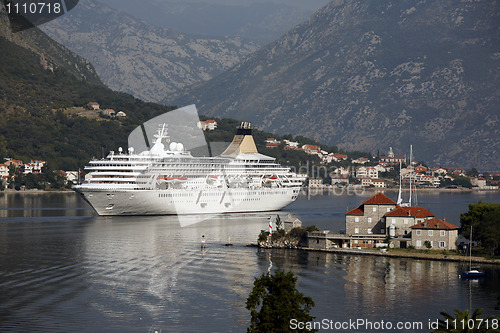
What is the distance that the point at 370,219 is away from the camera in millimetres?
55281

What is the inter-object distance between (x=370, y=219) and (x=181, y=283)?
17875mm

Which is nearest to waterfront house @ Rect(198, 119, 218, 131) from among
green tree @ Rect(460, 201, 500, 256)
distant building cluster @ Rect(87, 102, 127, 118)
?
distant building cluster @ Rect(87, 102, 127, 118)

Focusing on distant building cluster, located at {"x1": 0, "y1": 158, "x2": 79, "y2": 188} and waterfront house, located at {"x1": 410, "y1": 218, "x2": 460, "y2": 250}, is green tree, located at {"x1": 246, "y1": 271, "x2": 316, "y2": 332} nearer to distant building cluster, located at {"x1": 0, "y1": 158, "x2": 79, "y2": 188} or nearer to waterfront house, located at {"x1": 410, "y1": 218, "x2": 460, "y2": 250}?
waterfront house, located at {"x1": 410, "y1": 218, "x2": 460, "y2": 250}

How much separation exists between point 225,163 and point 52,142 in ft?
235

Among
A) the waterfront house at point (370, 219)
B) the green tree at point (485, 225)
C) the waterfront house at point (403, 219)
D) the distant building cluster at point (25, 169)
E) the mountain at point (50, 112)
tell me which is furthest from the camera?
the mountain at point (50, 112)

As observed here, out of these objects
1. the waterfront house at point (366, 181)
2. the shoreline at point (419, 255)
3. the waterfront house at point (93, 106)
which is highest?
the waterfront house at point (93, 106)

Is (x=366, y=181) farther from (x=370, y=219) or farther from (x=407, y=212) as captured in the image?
(x=407, y=212)

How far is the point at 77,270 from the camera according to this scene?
45312 millimetres

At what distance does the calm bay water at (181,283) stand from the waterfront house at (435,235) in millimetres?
3076

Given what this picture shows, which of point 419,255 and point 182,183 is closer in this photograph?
point 419,255

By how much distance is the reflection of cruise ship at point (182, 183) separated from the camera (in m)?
77.8

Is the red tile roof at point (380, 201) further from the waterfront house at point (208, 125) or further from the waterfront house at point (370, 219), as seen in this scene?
the waterfront house at point (208, 125)

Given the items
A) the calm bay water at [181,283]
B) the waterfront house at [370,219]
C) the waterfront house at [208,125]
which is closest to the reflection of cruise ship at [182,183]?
the calm bay water at [181,283]

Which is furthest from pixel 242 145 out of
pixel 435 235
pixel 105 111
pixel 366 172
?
pixel 366 172
